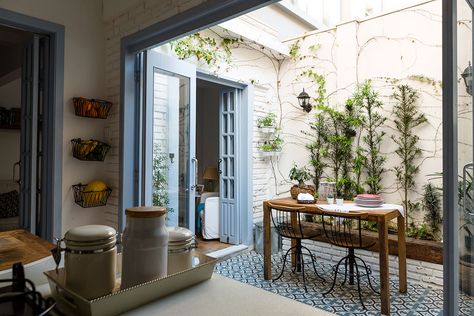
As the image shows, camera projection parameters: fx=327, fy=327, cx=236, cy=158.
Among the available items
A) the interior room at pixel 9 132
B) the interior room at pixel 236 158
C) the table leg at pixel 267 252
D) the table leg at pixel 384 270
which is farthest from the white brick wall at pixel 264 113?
the interior room at pixel 9 132

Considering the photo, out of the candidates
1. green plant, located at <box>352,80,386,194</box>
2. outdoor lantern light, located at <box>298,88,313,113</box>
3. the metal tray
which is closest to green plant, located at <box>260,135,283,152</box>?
outdoor lantern light, located at <box>298,88,313,113</box>

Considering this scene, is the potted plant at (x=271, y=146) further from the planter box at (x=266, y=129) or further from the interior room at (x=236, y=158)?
the planter box at (x=266, y=129)

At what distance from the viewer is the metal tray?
742mm

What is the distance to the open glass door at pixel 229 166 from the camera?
465 cm

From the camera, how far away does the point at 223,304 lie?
83cm

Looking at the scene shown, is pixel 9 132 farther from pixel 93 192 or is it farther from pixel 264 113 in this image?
pixel 264 113

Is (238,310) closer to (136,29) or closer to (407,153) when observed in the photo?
(136,29)

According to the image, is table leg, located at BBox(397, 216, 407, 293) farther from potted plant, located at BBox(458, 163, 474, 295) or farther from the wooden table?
potted plant, located at BBox(458, 163, 474, 295)

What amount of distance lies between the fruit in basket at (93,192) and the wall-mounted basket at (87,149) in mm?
219

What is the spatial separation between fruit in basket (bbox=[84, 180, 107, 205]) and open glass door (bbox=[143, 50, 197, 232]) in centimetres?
36

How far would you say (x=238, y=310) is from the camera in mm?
799

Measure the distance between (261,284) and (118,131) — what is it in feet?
6.91

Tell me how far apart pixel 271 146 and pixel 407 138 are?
1.80 m

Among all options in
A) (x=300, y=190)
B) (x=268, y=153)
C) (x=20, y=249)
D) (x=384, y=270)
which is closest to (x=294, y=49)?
(x=268, y=153)
